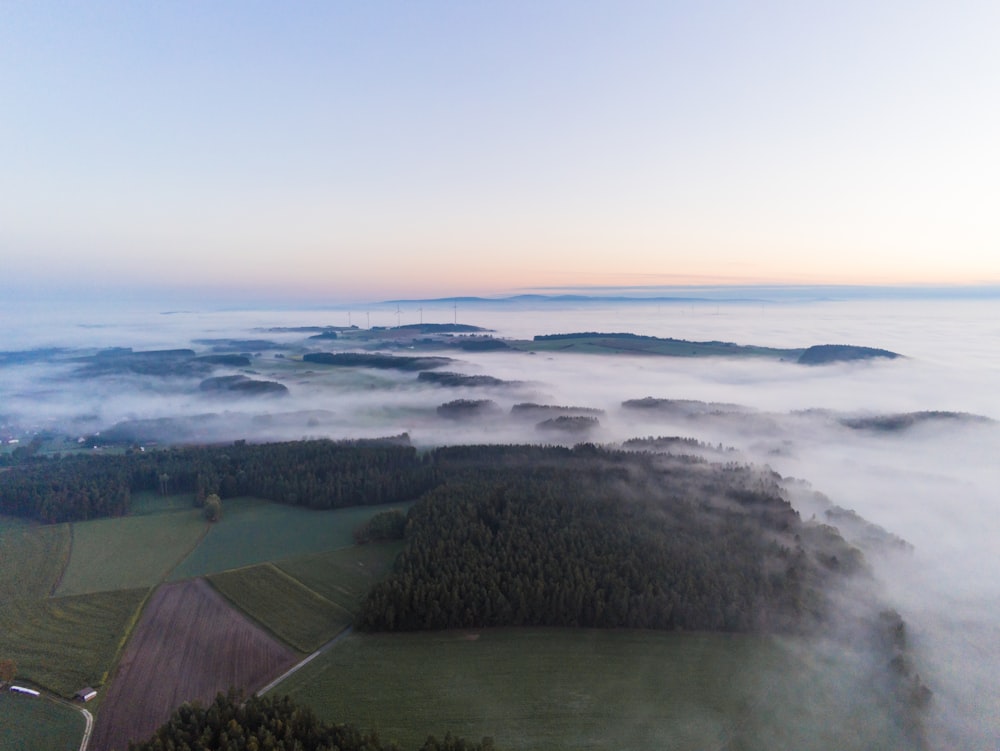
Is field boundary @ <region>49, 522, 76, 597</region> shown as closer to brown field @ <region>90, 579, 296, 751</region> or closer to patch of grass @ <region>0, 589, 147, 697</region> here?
patch of grass @ <region>0, 589, 147, 697</region>

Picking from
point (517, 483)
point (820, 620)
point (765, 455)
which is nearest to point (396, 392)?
point (517, 483)

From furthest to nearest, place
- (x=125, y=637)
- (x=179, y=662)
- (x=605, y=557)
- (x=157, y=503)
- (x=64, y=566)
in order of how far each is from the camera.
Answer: (x=157, y=503) < (x=64, y=566) < (x=605, y=557) < (x=125, y=637) < (x=179, y=662)

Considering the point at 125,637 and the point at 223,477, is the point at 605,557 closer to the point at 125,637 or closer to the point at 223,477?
the point at 125,637

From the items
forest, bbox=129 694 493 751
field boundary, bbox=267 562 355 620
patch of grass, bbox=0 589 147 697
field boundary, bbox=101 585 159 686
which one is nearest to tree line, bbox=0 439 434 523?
field boundary, bbox=267 562 355 620

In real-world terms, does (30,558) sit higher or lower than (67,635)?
higher

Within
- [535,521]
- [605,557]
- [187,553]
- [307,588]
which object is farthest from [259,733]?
[187,553]

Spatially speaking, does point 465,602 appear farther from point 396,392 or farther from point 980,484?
point 396,392
